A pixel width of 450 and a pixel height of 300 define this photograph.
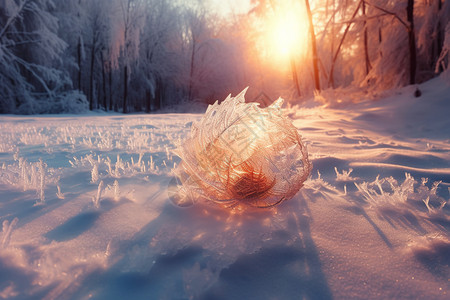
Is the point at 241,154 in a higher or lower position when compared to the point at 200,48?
lower

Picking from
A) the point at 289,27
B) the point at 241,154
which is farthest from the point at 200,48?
the point at 241,154

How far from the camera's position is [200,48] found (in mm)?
22906

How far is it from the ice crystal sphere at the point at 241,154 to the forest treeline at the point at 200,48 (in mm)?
5035

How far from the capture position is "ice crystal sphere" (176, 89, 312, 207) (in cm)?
122

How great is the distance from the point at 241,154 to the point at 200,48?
77.9 feet

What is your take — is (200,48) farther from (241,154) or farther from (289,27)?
(241,154)

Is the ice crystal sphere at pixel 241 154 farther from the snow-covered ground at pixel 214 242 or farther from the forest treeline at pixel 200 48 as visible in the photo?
the forest treeline at pixel 200 48

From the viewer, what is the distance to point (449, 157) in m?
2.30

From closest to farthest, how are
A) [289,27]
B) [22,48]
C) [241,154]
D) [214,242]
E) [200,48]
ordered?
[214,242] → [241,154] → [289,27] → [22,48] → [200,48]

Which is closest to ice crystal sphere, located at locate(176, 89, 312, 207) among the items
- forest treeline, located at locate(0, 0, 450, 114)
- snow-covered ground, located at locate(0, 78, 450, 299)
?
snow-covered ground, located at locate(0, 78, 450, 299)

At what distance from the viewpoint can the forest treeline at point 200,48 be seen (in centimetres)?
646

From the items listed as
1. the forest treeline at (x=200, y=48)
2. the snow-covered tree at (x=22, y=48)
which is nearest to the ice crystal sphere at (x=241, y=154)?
the forest treeline at (x=200, y=48)

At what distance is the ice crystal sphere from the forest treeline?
16.5ft

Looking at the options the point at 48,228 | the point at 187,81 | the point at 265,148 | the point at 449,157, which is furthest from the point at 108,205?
the point at 187,81
